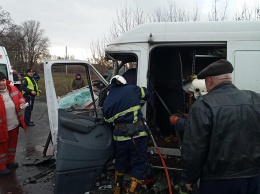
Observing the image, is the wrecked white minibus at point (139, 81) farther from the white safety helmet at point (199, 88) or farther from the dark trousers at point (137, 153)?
the white safety helmet at point (199, 88)

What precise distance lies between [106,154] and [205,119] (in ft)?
5.75

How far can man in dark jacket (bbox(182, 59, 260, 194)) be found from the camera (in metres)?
2.12

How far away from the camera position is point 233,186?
219 cm

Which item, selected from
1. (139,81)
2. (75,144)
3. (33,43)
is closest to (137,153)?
(75,144)

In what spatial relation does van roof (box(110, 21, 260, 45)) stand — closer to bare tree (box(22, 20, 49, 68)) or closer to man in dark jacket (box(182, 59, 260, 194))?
man in dark jacket (box(182, 59, 260, 194))

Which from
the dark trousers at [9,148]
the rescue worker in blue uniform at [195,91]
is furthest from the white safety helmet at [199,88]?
the dark trousers at [9,148]

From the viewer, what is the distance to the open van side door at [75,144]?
312 cm

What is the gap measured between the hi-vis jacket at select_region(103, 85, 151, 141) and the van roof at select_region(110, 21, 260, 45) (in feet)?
2.28

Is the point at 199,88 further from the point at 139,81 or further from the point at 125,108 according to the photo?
the point at 125,108

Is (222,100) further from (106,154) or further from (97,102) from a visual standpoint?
(97,102)

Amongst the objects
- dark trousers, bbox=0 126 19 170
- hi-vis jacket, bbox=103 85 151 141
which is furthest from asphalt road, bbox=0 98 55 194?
hi-vis jacket, bbox=103 85 151 141

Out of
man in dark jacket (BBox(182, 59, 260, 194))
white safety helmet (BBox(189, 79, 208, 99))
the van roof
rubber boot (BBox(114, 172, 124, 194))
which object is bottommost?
rubber boot (BBox(114, 172, 124, 194))

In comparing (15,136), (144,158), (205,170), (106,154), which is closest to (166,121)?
(144,158)

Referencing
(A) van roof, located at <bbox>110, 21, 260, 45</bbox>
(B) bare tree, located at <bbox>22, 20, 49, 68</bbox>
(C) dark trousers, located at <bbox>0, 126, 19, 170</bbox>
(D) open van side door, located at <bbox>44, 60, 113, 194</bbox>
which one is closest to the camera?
(D) open van side door, located at <bbox>44, 60, 113, 194</bbox>
